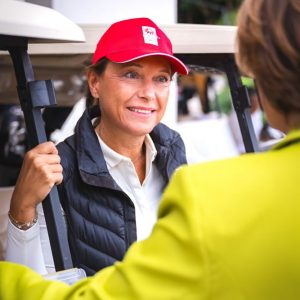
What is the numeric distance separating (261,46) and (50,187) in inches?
38.1

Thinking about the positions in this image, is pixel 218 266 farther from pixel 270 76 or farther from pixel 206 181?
pixel 270 76

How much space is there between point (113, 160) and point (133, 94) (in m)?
0.25

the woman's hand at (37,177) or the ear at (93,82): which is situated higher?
the ear at (93,82)

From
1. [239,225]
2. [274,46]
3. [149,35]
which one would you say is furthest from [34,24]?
[239,225]

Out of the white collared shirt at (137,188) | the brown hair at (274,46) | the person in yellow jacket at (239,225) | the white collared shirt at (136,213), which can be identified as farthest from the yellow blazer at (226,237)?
the white collared shirt at (137,188)

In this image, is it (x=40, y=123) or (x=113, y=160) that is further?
(x=113, y=160)

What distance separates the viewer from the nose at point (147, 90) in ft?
7.46

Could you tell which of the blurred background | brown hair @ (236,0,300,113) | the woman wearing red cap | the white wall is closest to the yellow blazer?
brown hair @ (236,0,300,113)

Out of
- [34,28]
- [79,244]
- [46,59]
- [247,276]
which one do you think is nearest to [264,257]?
[247,276]

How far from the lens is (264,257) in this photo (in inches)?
40.3

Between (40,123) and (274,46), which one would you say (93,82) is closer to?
(40,123)

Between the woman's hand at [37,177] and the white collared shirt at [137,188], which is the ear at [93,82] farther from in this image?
the woman's hand at [37,177]

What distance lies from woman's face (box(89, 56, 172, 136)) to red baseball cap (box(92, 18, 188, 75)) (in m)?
0.05

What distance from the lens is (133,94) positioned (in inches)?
89.5
